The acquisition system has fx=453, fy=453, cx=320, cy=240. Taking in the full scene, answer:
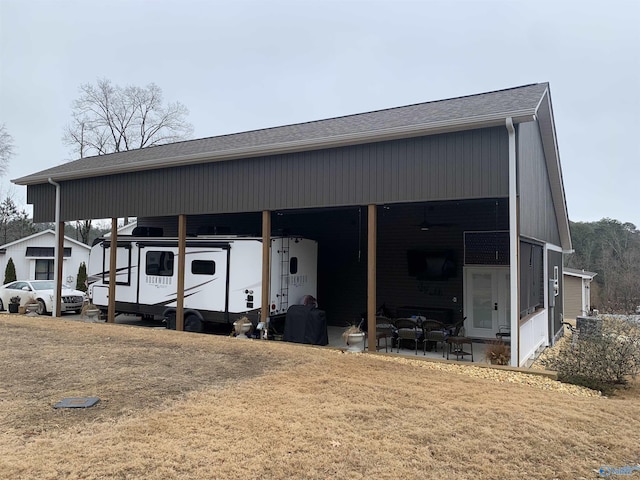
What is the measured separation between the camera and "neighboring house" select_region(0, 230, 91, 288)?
23719 millimetres

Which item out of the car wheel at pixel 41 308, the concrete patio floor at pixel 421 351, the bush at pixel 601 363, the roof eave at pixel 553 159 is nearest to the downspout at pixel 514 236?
the bush at pixel 601 363

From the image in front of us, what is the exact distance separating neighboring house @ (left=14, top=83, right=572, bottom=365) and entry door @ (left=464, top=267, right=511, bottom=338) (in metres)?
0.03

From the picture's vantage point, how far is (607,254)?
1428 inches

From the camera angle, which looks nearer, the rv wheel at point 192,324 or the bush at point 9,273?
the rv wheel at point 192,324

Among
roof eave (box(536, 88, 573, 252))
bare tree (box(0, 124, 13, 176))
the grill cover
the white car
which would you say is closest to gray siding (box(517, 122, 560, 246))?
roof eave (box(536, 88, 573, 252))

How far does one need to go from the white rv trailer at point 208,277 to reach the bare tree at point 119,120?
24103mm

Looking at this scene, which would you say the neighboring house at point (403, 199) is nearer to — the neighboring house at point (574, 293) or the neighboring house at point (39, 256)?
the neighboring house at point (574, 293)

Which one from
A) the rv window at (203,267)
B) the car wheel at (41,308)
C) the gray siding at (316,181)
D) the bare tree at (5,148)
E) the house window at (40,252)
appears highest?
the bare tree at (5,148)

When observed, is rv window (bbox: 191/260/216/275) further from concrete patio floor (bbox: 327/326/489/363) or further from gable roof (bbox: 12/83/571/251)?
concrete patio floor (bbox: 327/326/489/363)

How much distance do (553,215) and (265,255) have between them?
379 inches

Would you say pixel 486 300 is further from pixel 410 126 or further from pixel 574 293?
pixel 574 293

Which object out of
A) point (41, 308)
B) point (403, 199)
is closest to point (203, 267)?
point (403, 199)

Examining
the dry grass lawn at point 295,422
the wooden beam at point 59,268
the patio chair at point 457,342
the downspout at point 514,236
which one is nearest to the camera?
the dry grass lawn at point 295,422

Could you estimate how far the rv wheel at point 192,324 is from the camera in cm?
1156
